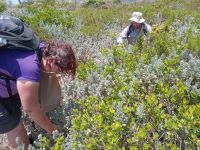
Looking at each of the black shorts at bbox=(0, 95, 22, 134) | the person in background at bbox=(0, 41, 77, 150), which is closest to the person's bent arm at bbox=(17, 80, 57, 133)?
the person in background at bbox=(0, 41, 77, 150)

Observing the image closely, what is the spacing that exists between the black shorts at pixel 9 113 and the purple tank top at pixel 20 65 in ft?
1.19

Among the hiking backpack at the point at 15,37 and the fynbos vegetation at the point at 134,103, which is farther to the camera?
the hiking backpack at the point at 15,37

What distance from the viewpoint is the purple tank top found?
2785mm

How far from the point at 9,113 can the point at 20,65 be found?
0.61 meters

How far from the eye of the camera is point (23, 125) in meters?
3.50

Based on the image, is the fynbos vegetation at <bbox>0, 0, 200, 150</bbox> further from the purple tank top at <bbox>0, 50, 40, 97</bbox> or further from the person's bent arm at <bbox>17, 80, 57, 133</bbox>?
the purple tank top at <bbox>0, 50, 40, 97</bbox>

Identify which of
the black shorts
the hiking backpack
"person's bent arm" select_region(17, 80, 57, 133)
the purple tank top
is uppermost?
the hiking backpack

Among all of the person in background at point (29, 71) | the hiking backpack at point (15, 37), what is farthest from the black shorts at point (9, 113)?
the hiking backpack at point (15, 37)

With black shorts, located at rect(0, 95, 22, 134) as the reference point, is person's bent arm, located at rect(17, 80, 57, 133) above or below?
above

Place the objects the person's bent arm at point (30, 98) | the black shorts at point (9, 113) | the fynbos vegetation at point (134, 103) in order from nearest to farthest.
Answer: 1. the fynbos vegetation at point (134, 103)
2. the person's bent arm at point (30, 98)
3. the black shorts at point (9, 113)

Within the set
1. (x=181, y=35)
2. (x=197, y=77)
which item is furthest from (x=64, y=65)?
(x=181, y=35)

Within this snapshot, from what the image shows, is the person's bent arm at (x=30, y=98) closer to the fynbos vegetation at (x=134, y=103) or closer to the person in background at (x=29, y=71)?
the person in background at (x=29, y=71)

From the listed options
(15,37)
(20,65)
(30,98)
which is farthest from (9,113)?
(15,37)

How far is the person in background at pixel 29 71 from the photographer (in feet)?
9.18
